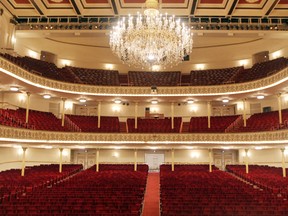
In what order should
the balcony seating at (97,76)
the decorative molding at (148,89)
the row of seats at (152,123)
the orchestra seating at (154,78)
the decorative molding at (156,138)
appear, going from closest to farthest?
the decorative molding at (156,138)
the decorative molding at (148,89)
the row of seats at (152,123)
the balcony seating at (97,76)
the orchestra seating at (154,78)

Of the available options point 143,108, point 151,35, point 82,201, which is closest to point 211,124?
point 143,108

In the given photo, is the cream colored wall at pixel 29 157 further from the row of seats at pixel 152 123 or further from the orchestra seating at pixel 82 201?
the orchestra seating at pixel 82 201

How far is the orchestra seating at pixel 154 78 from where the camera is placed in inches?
974

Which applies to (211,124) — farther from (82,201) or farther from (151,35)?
(82,201)

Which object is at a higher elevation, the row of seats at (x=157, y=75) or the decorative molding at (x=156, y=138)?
the row of seats at (x=157, y=75)

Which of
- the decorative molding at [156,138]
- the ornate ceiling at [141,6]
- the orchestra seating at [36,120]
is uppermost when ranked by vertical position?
the ornate ceiling at [141,6]

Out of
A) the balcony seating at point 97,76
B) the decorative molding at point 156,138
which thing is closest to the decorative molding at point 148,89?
the balcony seating at point 97,76

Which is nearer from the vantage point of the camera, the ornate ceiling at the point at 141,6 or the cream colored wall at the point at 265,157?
the ornate ceiling at the point at 141,6

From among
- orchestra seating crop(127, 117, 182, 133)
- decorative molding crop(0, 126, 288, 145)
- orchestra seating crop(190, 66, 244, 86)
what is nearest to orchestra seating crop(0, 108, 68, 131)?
decorative molding crop(0, 126, 288, 145)

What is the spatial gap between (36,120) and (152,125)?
9297 millimetres

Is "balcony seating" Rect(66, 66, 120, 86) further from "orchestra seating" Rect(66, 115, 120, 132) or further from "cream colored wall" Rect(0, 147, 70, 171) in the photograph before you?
"cream colored wall" Rect(0, 147, 70, 171)

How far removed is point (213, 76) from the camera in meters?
25.1

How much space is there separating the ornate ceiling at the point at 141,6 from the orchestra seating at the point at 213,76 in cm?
654

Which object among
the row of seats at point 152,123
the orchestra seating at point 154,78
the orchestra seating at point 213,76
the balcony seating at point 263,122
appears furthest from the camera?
the orchestra seating at point 154,78
